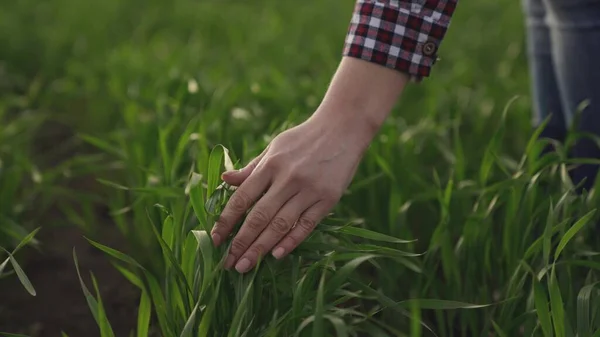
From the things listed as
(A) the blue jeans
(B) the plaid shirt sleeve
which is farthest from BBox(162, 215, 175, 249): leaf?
(A) the blue jeans

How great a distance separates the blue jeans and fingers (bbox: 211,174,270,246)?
2.00ft

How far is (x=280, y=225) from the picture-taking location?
110 centimetres

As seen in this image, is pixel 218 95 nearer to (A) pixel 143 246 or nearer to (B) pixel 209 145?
(B) pixel 209 145

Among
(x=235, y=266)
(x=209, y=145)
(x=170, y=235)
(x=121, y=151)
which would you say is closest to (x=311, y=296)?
(x=235, y=266)

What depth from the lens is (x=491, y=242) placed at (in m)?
1.43

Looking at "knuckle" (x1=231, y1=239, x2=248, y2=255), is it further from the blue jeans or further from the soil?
the blue jeans

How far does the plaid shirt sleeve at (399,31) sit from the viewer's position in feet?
3.79

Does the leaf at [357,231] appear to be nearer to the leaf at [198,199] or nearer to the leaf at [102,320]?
the leaf at [198,199]

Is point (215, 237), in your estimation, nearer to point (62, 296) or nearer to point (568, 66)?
point (62, 296)

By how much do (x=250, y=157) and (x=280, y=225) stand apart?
1.46 ft

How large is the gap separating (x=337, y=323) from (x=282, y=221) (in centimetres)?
17

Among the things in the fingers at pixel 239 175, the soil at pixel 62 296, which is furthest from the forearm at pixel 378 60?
the soil at pixel 62 296

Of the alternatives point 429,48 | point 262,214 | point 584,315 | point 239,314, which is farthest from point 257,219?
point 584,315

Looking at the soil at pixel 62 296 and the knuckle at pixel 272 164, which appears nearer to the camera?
the knuckle at pixel 272 164
